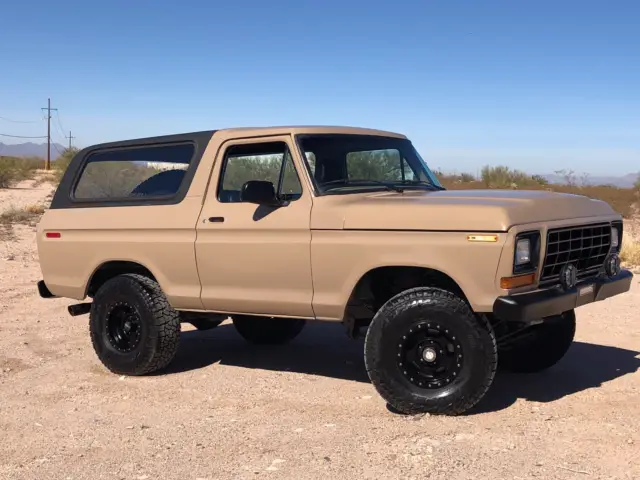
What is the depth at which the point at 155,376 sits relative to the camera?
21.0ft

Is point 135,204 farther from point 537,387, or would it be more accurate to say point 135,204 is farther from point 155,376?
point 537,387

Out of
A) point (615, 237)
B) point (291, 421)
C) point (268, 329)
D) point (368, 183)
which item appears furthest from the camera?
point (268, 329)

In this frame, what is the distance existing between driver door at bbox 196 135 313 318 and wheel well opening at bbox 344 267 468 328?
358 mm

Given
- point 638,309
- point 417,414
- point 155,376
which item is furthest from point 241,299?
point 638,309

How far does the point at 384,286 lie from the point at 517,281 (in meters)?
1.18

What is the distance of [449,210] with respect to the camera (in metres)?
4.73

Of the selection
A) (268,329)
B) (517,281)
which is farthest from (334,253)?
(268,329)

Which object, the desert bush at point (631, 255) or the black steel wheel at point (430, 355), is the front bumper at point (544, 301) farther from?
the desert bush at point (631, 255)

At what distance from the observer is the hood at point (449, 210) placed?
461 centimetres

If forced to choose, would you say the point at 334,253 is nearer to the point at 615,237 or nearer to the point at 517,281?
the point at 517,281

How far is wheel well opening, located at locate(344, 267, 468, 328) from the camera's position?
5.13 metres

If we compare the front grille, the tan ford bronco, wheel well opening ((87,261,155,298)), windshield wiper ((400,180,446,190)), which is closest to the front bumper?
the tan ford bronco

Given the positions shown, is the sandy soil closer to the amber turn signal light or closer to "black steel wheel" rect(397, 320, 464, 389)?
"black steel wheel" rect(397, 320, 464, 389)

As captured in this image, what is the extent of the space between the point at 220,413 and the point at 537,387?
2.51m
